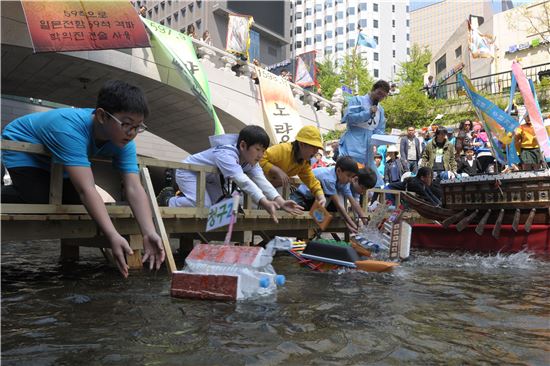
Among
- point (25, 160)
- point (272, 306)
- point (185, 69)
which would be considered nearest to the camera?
point (272, 306)

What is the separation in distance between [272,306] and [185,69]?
10.0m

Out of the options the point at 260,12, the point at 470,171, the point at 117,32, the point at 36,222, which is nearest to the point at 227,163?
the point at 36,222

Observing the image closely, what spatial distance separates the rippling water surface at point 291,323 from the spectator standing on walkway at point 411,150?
8.83 meters

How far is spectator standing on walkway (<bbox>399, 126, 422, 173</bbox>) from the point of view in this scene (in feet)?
43.4

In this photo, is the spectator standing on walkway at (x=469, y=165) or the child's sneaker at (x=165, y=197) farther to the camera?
the spectator standing on walkway at (x=469, y=165)

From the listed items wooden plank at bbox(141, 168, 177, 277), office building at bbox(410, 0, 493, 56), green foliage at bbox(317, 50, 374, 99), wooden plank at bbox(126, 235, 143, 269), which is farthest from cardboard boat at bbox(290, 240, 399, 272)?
office building at bbox(410, 0, 493, 56)

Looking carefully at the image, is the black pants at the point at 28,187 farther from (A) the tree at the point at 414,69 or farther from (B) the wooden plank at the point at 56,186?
(A) the tree at the point at 414,69

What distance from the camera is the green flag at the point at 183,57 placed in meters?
11.9

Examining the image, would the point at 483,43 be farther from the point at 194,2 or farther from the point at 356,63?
the point at 194,2

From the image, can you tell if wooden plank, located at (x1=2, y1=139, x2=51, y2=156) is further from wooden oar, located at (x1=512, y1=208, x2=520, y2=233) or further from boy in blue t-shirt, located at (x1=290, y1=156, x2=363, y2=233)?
wooden oar, located at (x1=512, y1=208, x2=520, y2=233)

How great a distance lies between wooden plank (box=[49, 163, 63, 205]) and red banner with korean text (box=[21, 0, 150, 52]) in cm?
620

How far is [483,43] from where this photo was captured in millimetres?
30578

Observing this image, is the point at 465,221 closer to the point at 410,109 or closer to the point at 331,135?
the point at 331,135

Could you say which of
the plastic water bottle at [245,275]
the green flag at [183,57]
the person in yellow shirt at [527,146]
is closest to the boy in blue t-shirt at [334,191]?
the plastic water bottle at [245,275]
